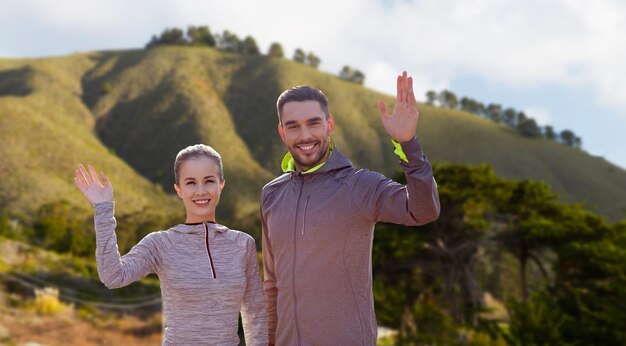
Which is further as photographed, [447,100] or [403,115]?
[447,100]

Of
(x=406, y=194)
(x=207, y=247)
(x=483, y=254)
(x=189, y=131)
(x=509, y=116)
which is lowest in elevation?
(x=483, y=254)

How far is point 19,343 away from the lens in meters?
18.0

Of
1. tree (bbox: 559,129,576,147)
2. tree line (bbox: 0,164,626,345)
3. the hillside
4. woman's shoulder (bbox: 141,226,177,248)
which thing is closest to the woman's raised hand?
woman's shoulder (bbox: 141,226,177,248)

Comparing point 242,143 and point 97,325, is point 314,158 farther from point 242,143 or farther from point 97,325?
point 242,143

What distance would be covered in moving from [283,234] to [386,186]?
52 cm

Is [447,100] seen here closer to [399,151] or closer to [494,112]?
[494,112]

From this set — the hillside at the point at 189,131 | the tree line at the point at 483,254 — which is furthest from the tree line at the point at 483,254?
the hillside at the point at 189,131

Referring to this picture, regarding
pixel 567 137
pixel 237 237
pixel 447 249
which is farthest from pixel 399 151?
pixel 567 137

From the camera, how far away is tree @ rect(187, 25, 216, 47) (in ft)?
361

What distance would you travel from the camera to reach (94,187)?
315cm

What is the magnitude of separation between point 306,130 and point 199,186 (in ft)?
1.91

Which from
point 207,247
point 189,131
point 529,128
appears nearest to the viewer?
point 207,247

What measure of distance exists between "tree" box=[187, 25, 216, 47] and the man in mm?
108957

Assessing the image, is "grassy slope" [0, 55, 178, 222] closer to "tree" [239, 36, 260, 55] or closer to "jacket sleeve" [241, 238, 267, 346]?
"tree" [239, 36, 260, 55]
